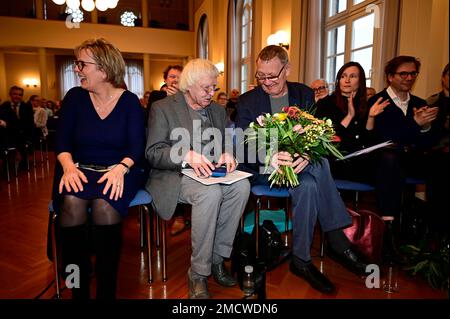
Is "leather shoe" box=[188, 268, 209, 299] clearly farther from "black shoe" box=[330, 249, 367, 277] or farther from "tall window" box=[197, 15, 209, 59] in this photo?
"tall window" box=[197, 15, 209, 59]

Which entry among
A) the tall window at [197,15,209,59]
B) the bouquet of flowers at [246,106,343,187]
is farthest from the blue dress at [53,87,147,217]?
the tall window at [197,15,209,59]

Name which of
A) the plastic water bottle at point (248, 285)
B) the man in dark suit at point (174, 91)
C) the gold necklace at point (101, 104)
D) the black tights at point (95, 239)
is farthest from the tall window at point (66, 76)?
the plastic water bottle at point (248, 285)

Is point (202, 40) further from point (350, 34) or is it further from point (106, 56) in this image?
point (106, 56)

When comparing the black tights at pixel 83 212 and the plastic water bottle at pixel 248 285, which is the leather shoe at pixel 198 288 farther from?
the black tights at pixel 83 212

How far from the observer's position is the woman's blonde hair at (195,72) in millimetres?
2020

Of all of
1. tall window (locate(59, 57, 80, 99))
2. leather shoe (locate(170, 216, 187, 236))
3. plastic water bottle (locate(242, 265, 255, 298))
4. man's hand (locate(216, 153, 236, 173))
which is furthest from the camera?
tall window (locate(59, 57, 80, 99))

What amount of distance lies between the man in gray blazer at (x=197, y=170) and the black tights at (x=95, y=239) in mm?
322

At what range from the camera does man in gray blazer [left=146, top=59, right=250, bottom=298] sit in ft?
6.04

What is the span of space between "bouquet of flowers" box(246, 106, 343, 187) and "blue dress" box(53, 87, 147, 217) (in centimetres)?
70

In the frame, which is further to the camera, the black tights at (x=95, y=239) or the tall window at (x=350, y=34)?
the tall window at (x=350, y=34)

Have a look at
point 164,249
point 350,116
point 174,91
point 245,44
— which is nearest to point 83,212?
point 164,249

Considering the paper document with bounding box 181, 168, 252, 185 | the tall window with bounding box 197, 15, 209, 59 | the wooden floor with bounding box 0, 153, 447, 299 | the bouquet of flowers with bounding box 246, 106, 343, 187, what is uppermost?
the tall window with bounding box 197, 15, 209, 59
